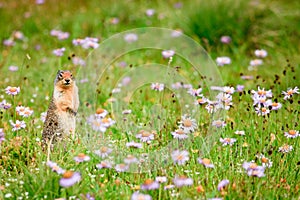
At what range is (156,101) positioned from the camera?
17.1 feet

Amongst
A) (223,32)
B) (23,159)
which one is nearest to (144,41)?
(223,32)

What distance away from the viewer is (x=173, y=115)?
15.7ft

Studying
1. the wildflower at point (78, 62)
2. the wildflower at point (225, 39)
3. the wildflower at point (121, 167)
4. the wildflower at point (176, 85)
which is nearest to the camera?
the wildflower at point (121, 167)

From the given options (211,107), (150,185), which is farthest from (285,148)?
(150,185)

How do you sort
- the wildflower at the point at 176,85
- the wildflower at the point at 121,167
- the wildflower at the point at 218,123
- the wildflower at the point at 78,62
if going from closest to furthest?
the wildflower at the point at 121,167
the wildflower at the point at 218,123
the wildflower at the point at 176,85
the wildflower at the point at 78,62

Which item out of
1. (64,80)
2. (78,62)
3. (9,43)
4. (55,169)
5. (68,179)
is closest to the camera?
(68,179)

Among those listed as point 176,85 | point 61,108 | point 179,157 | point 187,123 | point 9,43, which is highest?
point 9,43

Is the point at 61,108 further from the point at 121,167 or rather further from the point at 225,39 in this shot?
the point at 225,39

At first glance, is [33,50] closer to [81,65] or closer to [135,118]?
[81,65]

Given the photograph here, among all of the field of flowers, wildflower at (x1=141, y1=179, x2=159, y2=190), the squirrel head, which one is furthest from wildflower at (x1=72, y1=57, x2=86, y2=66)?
wildflower at (x1=141, y1=179, x2=159, y2=190)

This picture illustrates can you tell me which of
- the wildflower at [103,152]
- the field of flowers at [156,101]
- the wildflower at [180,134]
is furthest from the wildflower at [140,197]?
the wildflower at [180,134]

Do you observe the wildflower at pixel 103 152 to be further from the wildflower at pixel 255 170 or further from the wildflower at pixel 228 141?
the wildflower at pixel 255 170

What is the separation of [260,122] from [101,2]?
16.1 feet

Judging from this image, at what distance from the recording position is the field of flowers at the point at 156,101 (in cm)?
350
